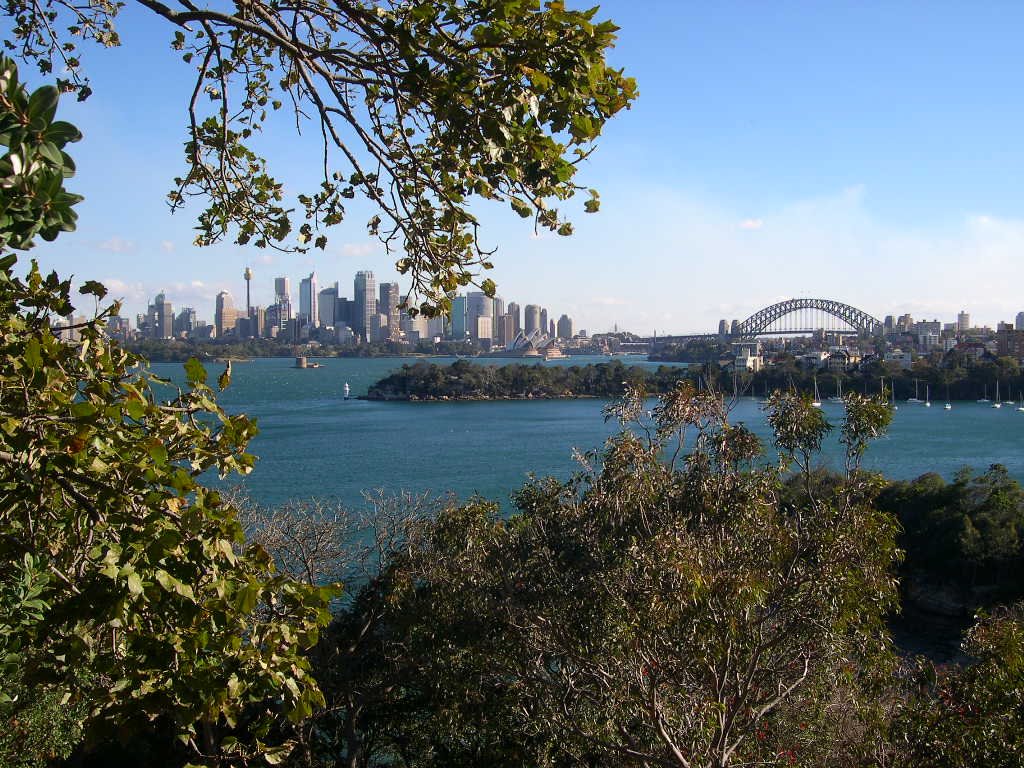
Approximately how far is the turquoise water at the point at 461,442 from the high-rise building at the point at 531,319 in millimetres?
44128

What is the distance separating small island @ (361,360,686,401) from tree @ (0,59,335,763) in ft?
146

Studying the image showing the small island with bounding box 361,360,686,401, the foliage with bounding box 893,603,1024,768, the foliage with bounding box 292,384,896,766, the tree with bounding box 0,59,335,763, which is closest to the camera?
the tree with bounding box 0,59,335,763

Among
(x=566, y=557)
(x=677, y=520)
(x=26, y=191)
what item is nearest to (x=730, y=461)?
(x=677, y=520)

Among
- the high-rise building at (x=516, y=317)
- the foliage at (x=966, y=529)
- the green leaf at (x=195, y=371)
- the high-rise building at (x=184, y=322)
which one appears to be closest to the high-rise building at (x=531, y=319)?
the high-rise building at (x=516, y=317)

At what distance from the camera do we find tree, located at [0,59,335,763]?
4.85 feet

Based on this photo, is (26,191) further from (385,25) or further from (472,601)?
(472,601)

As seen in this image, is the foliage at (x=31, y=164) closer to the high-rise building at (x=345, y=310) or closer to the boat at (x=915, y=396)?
the high-rise building at (x=345, y=310)

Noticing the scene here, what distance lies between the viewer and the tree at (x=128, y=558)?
1.48m

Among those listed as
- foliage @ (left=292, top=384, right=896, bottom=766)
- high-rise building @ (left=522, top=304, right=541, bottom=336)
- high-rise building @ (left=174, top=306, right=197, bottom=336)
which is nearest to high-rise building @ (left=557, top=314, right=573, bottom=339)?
high-rise building @ (left=522, top=304, right=541, bottom=336)

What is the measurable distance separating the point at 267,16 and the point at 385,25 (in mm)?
365

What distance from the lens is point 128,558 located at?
58.1 inches

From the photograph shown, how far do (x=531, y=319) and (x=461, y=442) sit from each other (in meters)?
64.2

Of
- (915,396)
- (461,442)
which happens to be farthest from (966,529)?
(915,396)

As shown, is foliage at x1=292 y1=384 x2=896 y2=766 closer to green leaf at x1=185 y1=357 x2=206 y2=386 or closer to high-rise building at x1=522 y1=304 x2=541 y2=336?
green leaf at x1=185 y1=357 x2=206 y2=386
